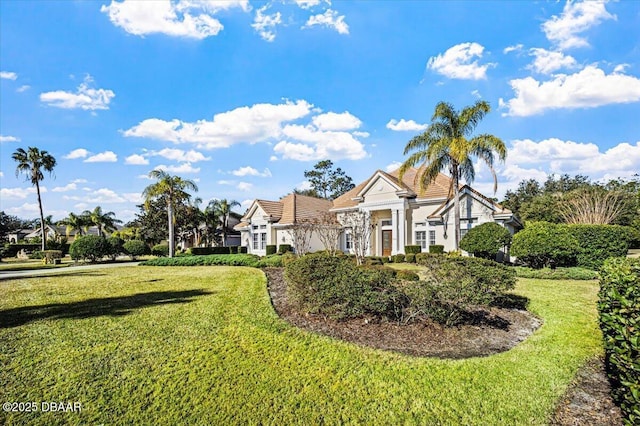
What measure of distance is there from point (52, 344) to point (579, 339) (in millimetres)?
9606

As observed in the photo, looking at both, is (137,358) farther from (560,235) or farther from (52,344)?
(560,235)

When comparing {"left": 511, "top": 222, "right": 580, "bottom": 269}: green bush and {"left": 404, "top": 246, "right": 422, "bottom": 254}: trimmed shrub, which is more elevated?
{"left": 511, "top": 222, "right": 580, "bottom": 269}: green bush

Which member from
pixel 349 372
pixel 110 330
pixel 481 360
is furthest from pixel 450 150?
pixel 110 330

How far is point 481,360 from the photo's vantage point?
16.1ft

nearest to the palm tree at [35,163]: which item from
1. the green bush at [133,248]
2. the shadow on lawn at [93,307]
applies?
the green bush at [133,248]

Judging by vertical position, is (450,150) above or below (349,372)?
above

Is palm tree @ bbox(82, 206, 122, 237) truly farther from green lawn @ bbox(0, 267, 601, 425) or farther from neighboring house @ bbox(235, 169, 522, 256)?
green lawn @ bbox(0, 267, 601, 425)

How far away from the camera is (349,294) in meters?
6.31

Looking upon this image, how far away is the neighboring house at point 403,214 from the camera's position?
65.3 ft

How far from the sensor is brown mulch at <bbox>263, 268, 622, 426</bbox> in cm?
384

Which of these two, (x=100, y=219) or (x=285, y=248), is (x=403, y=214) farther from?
(x=100, y=219)

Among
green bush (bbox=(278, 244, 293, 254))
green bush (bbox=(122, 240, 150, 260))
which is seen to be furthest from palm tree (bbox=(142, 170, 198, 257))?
green bush (bbox=(278, 244, 293, 254))

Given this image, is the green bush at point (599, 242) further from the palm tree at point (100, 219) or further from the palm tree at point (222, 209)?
the palm tree at point (100, 219)

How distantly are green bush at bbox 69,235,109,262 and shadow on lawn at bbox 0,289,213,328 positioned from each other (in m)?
17.6
